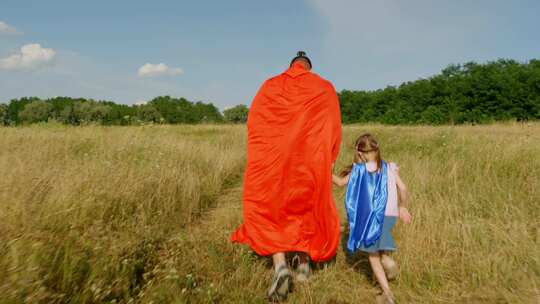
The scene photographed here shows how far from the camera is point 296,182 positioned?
133 inches

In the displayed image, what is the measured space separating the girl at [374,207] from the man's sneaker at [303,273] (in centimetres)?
44

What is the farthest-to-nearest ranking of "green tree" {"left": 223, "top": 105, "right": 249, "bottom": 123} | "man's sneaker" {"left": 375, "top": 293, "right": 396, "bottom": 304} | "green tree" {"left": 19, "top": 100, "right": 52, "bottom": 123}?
1. "green tree" {"left": 223, "top": 105, "right": 249, "bottom": 123}
2. "green tree" {"left": 19, "top": 100, "right": 52, "bottom": 123}
3. "man's sneaker" {"left": 375, "top": 293, "right": 396, "bottom": 304}

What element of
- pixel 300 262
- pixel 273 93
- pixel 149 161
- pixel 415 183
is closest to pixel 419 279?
pixel 300 262

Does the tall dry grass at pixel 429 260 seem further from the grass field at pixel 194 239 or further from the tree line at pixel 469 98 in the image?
the tree line at pixel 469 98

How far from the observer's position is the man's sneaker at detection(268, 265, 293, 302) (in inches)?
114

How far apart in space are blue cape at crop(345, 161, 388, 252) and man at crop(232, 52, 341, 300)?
0.22 metres

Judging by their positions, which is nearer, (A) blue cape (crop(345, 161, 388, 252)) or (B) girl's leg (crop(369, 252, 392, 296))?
(B) girl's leg (crop(369, 252, 392, 296))

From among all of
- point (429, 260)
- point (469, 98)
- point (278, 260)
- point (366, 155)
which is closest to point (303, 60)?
point (366, 155)

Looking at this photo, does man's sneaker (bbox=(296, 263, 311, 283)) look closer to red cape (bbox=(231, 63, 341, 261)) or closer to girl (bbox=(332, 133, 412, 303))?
red cape (bbox=(231, 63, 341, 261))

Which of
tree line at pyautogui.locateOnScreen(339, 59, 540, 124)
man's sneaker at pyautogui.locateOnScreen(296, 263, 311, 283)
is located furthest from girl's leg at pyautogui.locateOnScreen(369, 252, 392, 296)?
tree line at pyautogui.locateOnScreen(339, 59, 540, 124)

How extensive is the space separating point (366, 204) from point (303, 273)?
85cm

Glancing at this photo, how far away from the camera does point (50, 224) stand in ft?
8.93

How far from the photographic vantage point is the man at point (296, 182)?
335 centimetres

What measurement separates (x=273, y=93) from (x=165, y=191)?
2.32 metres
